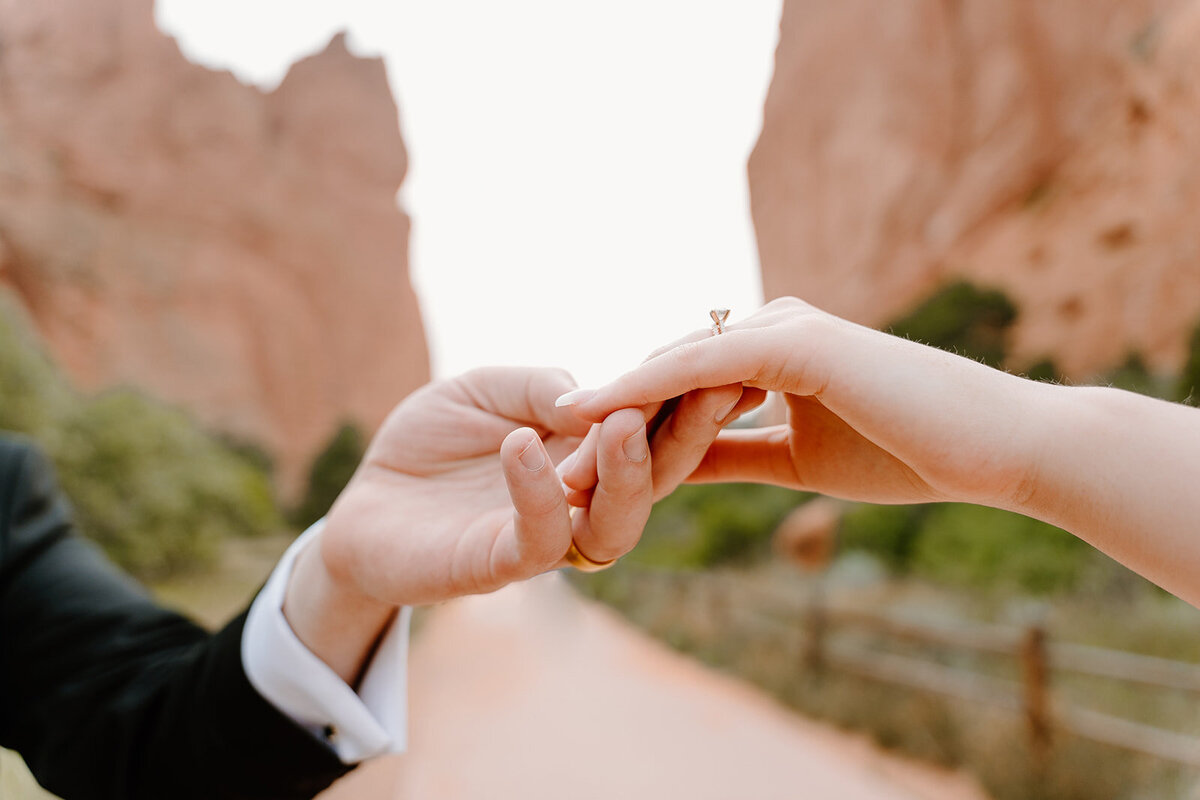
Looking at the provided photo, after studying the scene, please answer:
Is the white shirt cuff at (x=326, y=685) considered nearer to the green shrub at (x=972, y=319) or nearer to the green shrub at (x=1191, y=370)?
the green shrub at (x=1191, y=370)

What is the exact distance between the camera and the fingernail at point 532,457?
602mm

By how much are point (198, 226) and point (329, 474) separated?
1239 cm

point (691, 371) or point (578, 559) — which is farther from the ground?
point (691, 371)

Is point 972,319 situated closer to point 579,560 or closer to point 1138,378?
point 1138,378

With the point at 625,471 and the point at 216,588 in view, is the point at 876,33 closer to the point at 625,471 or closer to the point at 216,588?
A: the point at 216,588

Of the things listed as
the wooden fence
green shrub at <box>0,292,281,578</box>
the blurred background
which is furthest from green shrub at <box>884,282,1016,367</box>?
green shrub at <box>0,292,281,578</box>

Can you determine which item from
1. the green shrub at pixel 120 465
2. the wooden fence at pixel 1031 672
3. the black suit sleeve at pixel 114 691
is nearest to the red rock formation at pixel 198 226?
the green shrub at pixel 120 465

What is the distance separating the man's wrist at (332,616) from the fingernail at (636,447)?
46 cm

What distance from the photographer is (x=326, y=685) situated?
948mm

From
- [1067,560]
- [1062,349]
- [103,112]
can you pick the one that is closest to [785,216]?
[1062,349]

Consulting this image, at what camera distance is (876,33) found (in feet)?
56.9

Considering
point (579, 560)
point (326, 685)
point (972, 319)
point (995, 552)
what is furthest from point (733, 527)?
point (579, 560)

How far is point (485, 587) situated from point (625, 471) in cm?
21

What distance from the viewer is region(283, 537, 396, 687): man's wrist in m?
0.92
